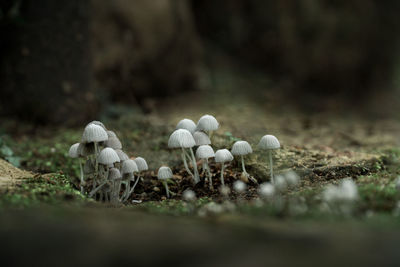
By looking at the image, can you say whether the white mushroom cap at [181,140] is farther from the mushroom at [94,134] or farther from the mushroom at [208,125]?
the mushroom at [94,134]

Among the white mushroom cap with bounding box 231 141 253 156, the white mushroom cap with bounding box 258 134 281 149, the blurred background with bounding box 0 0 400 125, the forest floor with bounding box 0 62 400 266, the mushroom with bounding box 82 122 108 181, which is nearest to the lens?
the forest floor with bounding box 0 62 400 266

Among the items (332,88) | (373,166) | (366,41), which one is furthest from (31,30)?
(366,41)

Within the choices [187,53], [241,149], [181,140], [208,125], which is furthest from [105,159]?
[187,53]

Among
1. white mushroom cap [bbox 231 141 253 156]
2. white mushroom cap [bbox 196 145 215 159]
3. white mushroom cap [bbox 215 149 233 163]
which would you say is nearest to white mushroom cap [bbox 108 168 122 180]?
white mushroom cap [bbox 196 145 215 159]

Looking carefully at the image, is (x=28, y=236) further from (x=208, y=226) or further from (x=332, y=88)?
(x=332, y=88)

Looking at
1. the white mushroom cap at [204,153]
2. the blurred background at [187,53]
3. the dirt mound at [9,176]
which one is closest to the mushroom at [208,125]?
the white mushroom cap at [204,153]

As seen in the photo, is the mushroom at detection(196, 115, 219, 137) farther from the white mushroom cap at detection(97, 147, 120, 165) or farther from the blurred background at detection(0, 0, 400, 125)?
the blurred background at detection(0, 0, 400, 125)

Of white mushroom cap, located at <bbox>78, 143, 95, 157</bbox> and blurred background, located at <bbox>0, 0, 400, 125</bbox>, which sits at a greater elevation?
blurred background, located at <bbox>0, 0, 400, 125</bbox>
